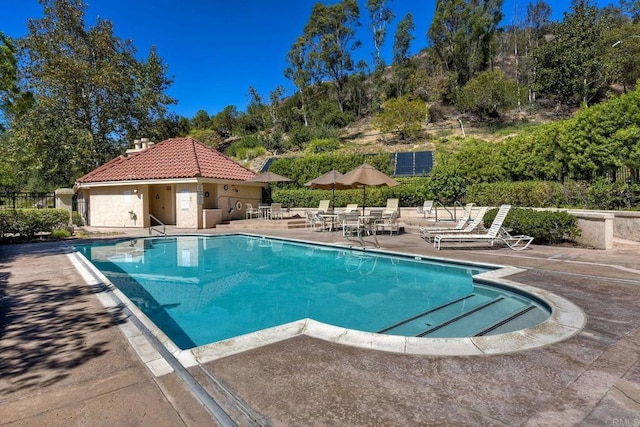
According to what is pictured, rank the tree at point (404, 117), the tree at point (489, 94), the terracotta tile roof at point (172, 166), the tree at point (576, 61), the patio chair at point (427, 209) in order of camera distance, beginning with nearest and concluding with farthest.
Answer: the patio chair at point (427, 209)
the terracotta tile roof at point (172, 166)
the tree at point (404, 117)
the tree at point (576, 61)
the tree at point (489, 94)

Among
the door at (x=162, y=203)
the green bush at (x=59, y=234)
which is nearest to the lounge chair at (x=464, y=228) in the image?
the green bush at (x=59, y=234)

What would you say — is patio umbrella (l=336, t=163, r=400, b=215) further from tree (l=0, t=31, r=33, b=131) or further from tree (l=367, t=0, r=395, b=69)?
tree (l=367, t=0, r=395, b=69)

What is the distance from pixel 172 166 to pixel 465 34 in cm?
5019

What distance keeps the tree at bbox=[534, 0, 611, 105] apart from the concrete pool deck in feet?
155

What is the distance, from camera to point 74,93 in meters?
25.8

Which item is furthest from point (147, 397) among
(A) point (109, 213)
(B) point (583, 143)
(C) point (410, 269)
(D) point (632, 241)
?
(A) point (109, 213)

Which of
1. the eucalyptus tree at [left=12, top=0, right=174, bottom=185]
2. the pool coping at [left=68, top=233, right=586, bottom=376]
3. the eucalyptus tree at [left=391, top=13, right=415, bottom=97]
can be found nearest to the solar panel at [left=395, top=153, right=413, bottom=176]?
the pool coping at [left=68, top=233, right=586, bottom=376]

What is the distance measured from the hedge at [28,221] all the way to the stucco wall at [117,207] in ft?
14.1

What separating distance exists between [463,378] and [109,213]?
72.4ft

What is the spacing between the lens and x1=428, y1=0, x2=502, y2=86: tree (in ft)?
169

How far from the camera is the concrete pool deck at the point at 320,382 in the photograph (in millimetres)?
2400

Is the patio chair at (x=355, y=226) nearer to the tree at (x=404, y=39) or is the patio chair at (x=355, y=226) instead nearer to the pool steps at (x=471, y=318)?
the pool steps at (x=471, y=318)

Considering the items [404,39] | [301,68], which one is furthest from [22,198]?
[404,39]

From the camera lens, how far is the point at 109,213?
2039cm
